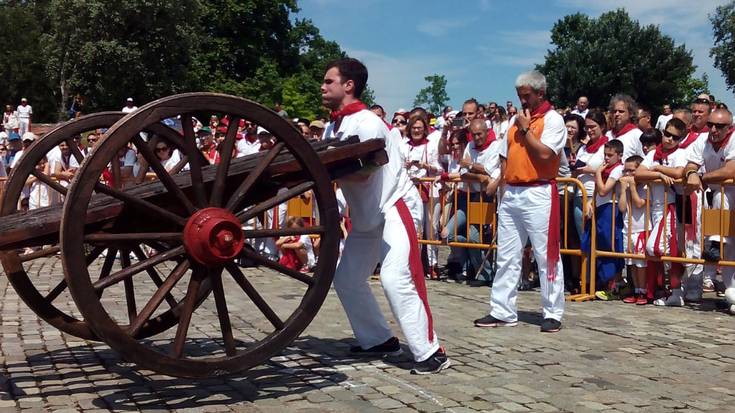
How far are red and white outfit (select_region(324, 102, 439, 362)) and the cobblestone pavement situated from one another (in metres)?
0.38

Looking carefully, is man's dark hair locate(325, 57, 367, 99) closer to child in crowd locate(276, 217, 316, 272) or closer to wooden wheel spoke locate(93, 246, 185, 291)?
wooden wheel spoke locate(93, 246, 185, 291)

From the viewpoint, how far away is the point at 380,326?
6164 millimetres

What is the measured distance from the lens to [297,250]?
11695mm

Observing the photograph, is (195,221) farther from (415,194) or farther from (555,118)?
(415,194)

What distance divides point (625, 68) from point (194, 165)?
173ft

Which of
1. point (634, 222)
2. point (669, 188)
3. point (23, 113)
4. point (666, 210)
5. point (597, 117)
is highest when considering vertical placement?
point (23, 113)

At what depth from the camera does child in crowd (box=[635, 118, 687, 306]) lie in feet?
29.6

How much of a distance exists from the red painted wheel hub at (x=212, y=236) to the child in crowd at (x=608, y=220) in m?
5.73

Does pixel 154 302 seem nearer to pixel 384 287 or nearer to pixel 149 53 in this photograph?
pixel 384 287

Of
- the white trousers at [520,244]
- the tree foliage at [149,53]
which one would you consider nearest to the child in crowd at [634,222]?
the white trousers at [520,244]

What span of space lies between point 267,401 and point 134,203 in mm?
1348

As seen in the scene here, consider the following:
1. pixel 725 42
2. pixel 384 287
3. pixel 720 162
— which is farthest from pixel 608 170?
pixel 725 42

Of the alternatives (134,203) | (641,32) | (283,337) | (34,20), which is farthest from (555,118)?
(34,20)

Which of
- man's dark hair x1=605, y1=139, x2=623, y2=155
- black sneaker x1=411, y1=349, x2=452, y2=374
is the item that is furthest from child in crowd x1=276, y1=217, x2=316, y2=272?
black sneaker x1=411, y1=349, x2=452, y2=374
